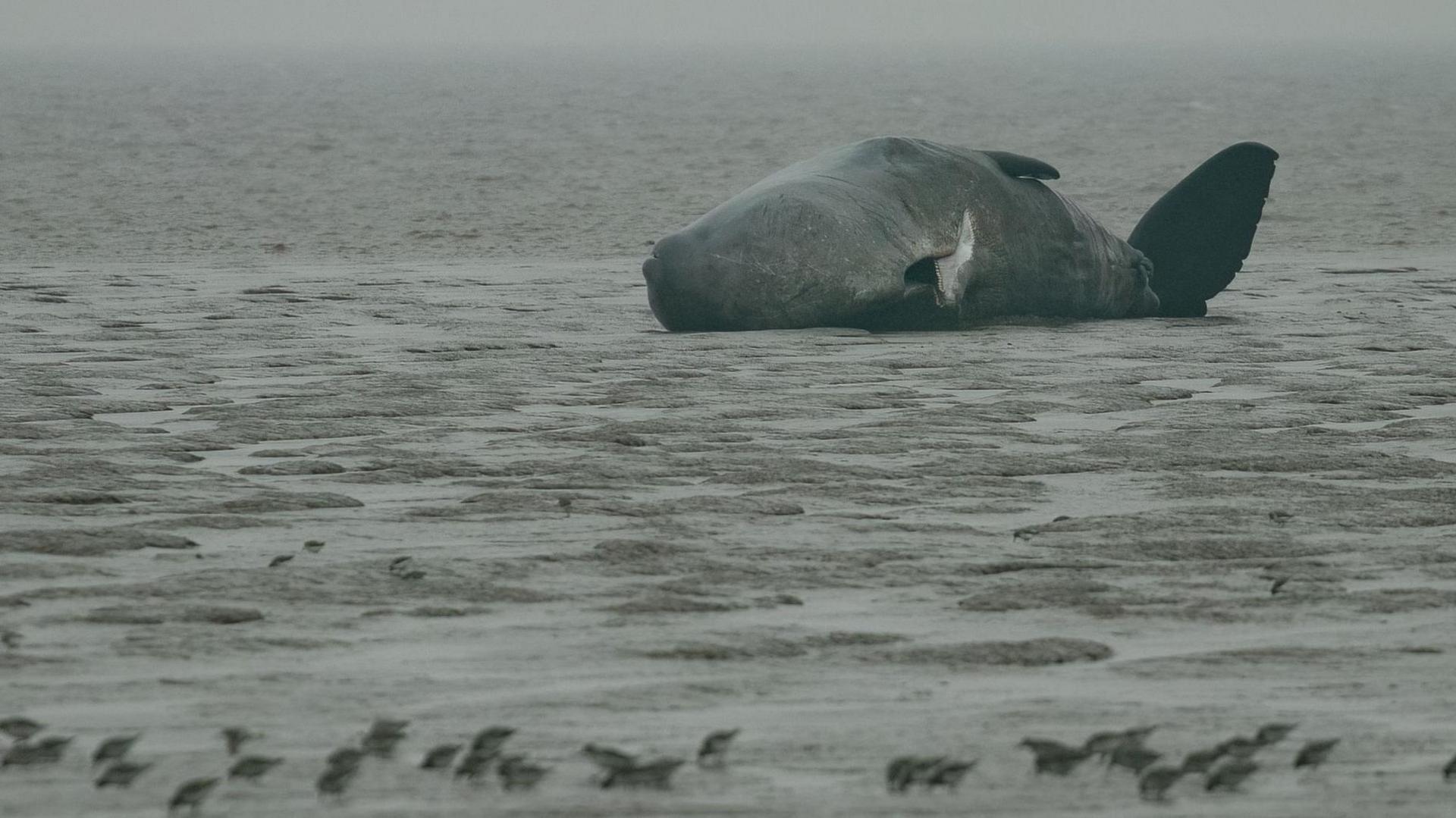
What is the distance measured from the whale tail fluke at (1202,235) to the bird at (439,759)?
813 centimetres

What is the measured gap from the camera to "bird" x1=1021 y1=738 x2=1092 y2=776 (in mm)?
3424

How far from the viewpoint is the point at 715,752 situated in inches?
137

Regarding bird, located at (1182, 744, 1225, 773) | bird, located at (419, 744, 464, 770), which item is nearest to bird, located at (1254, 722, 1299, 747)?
bird, located at (1182, 744, 1225, 773)

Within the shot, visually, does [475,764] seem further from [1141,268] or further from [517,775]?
[1141,268]

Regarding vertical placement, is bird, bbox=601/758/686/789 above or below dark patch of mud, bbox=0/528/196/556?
above

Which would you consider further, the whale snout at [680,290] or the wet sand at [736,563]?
the whale snout at [680,290]

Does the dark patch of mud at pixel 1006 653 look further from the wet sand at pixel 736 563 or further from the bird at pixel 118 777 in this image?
the bird at pixel 118 777

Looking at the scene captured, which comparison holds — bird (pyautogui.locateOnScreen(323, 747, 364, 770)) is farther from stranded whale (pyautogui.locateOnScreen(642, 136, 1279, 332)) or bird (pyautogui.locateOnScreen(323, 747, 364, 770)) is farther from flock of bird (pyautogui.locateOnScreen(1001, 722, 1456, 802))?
stranded whale (pyautogui.locateOnScreen(642, 136, 1279, 332))

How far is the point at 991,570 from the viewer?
4.88 m

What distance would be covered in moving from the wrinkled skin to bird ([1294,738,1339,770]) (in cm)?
620

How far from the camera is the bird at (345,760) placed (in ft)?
10.9

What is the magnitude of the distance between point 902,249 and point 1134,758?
642cm

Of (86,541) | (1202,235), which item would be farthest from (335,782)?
(1202,235)

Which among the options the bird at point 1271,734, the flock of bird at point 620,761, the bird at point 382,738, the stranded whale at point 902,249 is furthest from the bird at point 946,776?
the stranded whale at point 902,249
